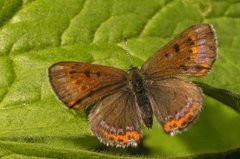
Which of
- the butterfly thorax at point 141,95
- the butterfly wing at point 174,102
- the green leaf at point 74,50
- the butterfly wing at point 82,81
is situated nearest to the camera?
the green leaf at point 74,50

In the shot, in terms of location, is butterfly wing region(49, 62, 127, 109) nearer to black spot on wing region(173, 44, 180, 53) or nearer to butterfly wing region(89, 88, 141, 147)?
butterfly wing region(89, 88, 141, 147)

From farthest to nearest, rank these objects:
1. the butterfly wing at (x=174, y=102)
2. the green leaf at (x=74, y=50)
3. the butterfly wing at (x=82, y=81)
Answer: the butterfly wing at (x=174, y=102), the butterfly wing at (x=82, y=81), the green leaf at (x=74, y=50)

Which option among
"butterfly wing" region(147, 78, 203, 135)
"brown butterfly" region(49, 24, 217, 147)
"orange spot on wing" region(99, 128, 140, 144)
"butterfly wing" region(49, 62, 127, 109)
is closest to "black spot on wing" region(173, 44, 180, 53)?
"brown butterfly" region(49, 24, 217, 147)

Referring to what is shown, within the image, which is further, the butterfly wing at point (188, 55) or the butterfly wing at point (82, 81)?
the butterfly wing at point (188, 55)

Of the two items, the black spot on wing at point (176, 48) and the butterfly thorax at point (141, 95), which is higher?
the black spot on wing at point (176, 48)

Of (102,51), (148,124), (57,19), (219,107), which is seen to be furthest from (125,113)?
(219,107)

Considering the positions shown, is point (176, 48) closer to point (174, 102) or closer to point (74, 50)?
point (174, 102)

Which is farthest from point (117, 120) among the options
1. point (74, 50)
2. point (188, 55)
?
point (188, 55)

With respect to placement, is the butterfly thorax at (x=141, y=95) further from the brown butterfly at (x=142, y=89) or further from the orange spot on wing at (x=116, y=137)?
the orange spot on wing at (x=116, y=137)

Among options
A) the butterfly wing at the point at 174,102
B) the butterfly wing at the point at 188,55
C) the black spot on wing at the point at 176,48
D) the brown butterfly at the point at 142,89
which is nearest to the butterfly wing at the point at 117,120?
the brown butterfly at the point at 142,89
